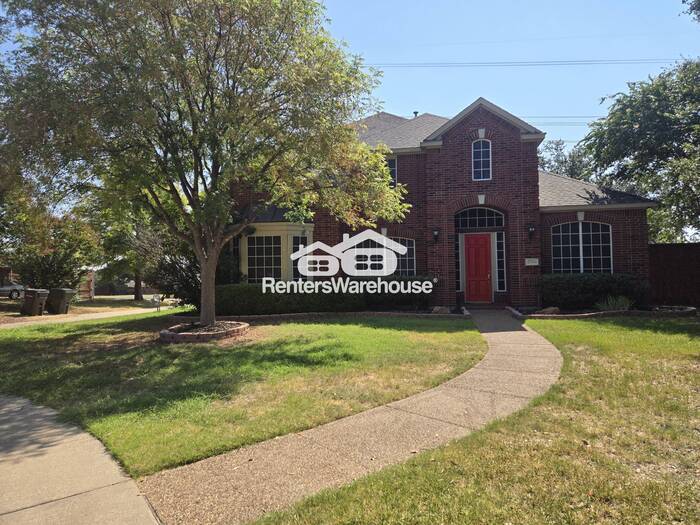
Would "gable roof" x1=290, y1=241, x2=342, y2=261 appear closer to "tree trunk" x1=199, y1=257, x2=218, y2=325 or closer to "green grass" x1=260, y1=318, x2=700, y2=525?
"tree trunk" x1=199, y1=257, x2=218, y2=325

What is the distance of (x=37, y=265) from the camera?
20875 mm

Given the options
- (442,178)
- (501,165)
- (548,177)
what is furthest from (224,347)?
(548,177)

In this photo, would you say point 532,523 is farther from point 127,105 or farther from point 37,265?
point 37,265

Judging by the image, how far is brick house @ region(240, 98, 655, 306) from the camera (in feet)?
49.0

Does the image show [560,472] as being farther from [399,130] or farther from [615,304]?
[399,130]

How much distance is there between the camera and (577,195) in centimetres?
1590

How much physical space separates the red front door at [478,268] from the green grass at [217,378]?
4.56 m

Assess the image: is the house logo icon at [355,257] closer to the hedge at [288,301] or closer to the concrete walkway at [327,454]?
the hedge at [288,301]

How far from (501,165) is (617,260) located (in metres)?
Answer: 5.10

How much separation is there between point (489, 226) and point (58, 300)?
17.4 meters

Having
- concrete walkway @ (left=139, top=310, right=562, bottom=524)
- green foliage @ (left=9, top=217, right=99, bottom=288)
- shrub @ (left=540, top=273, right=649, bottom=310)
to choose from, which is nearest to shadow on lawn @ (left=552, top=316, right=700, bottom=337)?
shrub @ (left=540, top=273, right=649, bottom=310)

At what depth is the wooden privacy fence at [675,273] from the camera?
15.5m

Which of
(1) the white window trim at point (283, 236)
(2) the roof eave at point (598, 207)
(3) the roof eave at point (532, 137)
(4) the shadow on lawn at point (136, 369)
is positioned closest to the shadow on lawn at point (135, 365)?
(4) the shadow on lawn at point (136, 369)

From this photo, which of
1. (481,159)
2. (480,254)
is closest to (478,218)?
(480,254)
